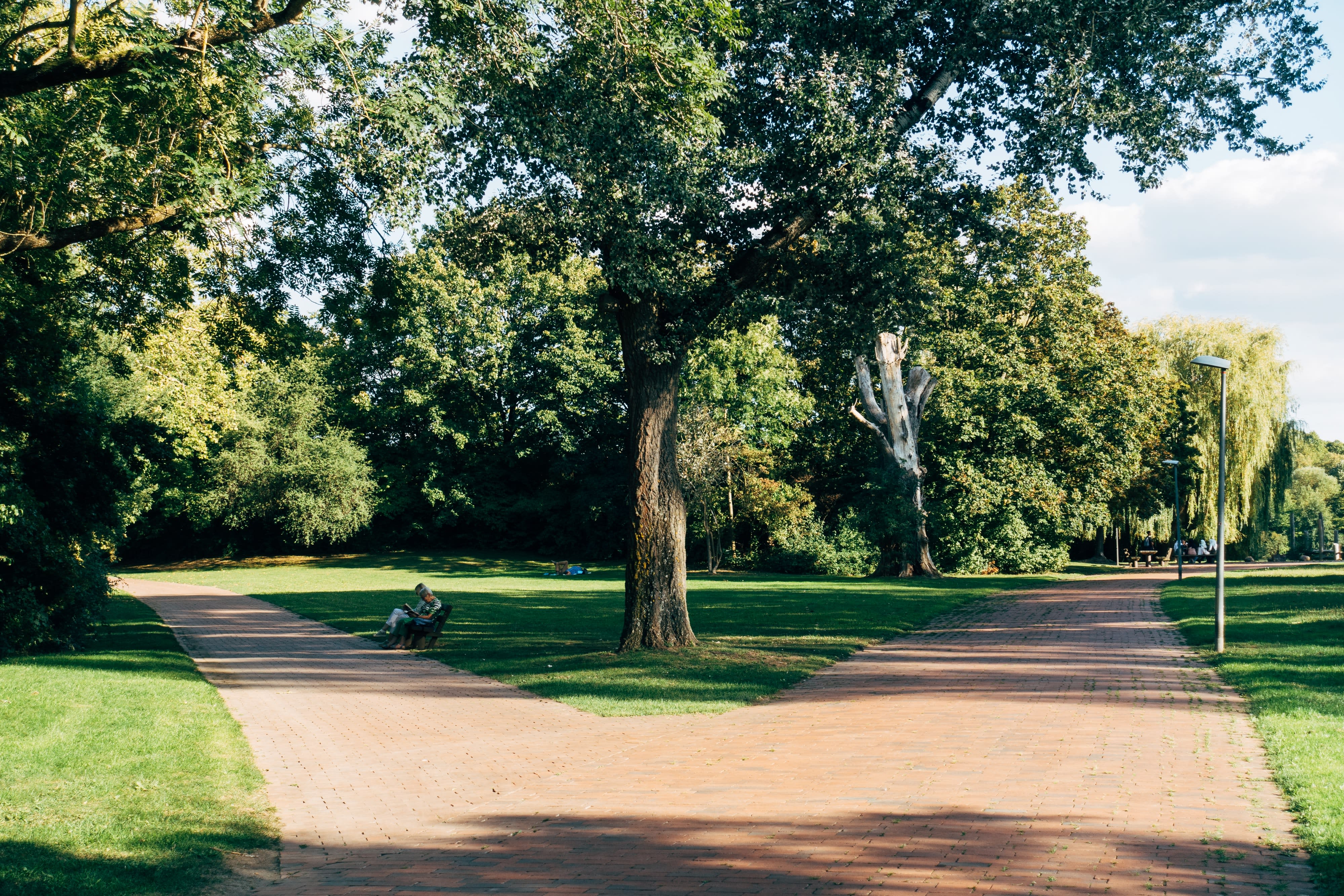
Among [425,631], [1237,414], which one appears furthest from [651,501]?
[1237,414]

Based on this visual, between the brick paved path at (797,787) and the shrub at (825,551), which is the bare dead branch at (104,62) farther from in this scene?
the shrub at (825,551)

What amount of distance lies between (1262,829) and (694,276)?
9.46 metres

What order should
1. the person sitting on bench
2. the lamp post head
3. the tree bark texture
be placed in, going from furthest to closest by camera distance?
the tree bark texture → the person sitting on bench → the lamp post head

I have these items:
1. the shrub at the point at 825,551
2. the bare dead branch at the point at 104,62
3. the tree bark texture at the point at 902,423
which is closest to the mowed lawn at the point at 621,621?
the tree bark texture at the point at 902,423

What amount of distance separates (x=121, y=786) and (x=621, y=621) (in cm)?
1307

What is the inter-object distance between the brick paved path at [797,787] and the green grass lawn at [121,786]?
358mm

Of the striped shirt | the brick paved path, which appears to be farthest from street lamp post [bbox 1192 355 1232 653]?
the striped shirt

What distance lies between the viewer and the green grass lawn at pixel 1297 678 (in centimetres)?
591

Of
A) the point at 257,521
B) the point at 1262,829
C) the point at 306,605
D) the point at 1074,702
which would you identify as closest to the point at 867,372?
the point at 306,605

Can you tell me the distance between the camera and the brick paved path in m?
5.20

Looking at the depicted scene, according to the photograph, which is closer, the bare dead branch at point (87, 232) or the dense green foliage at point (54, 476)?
the bare dead branch at point (87, 232)

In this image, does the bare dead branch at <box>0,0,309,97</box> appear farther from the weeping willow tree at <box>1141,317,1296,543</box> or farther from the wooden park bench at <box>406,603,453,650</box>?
the weeping willow tree at <box>1141,317,1296,543</box>

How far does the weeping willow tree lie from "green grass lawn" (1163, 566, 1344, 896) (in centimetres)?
1477

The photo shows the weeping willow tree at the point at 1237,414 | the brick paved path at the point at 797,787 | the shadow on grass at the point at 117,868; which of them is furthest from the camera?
the weeping willow tree at the point at 1237,414
